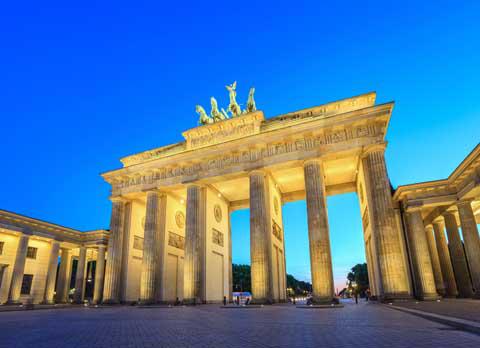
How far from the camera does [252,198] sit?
24953 mm

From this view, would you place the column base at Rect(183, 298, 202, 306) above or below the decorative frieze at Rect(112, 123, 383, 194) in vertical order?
below

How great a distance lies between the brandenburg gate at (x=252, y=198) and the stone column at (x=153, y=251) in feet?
0.28

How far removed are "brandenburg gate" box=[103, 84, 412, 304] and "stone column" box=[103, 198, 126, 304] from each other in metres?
0.10

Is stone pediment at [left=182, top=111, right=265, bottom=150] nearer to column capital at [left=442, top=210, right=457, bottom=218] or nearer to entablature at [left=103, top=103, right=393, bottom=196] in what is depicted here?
entablature at [left=103, top=103, right=393, bottom=196]

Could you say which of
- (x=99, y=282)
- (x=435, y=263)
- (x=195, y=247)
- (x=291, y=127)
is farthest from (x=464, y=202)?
(x=99, y=282)

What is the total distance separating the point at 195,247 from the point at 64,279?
2736 centimetres

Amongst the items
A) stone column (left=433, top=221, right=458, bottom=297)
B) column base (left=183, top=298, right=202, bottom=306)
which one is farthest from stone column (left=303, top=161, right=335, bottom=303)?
stone column (left=433, top=221, right=458, bottom=297)

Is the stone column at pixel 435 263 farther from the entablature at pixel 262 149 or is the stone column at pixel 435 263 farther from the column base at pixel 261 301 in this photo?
the column base at pixel 261 301

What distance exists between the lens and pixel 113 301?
28016mm

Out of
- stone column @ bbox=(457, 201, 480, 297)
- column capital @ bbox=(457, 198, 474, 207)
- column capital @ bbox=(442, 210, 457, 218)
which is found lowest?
stone column @ bbox=(457, 201, 480, 297)

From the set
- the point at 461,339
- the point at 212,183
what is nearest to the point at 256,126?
the point at 212,183

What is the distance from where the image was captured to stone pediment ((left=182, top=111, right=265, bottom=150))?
27.3m

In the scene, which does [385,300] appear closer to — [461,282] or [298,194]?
[461,282]

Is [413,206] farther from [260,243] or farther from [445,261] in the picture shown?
[260,243]
